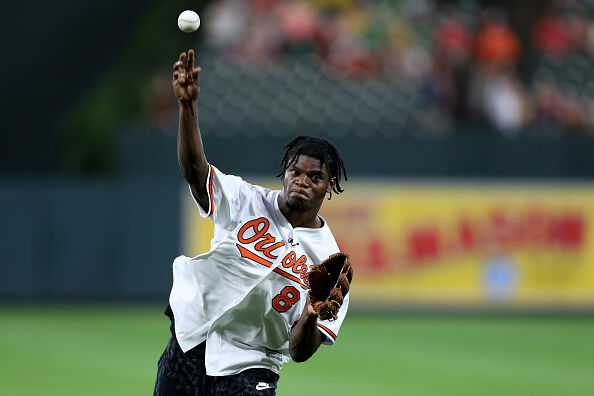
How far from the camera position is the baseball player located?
4.74m

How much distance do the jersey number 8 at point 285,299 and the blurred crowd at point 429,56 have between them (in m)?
12.5

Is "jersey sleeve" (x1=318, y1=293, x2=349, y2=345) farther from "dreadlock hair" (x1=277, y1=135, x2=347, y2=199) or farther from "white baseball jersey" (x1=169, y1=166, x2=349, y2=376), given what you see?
"dreadlock hair" (x1=277, y1=135, x2=347, y2=199)

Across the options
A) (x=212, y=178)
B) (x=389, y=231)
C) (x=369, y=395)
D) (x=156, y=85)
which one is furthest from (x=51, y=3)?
(x=212, y=178)

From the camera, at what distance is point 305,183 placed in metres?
4.76

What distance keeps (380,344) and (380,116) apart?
6136 mm

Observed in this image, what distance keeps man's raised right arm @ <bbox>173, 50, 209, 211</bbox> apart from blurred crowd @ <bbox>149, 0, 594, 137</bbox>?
12.7 metres

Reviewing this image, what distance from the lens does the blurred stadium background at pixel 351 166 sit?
1300cm

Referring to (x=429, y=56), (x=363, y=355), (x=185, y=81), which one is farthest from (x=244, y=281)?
(x=429, y=56)

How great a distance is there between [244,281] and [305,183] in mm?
547

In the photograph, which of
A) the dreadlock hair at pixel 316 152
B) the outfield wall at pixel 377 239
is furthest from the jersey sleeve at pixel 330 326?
the outfield wall at pixel 377 239

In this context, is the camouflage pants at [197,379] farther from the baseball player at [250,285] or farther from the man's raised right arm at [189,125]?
the man's raised right arm at [189,125]

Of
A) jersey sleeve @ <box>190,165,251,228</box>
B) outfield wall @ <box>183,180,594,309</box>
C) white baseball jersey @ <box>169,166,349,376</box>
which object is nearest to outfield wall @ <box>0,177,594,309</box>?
outfield wall @ <box>183,180,594,309</box>

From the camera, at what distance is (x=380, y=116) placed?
17500 millimetres

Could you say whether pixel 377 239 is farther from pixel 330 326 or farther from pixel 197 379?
pixel 197 379
